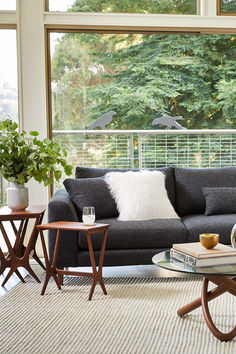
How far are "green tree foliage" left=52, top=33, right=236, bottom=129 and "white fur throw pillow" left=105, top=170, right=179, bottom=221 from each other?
52.5 inches

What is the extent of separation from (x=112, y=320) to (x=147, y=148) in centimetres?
337

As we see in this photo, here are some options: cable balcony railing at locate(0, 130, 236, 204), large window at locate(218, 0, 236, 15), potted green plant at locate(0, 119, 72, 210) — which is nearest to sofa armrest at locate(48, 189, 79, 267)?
potted green plant at locate(0, 119, 72, 210)

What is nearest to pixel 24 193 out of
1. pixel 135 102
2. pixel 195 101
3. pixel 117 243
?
pixel 117 243

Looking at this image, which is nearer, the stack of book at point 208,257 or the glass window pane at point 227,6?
the stack of book at point 208,257

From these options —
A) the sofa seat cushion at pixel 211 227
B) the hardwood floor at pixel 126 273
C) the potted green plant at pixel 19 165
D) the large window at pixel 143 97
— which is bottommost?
the hardwood floor at pixel 126 273

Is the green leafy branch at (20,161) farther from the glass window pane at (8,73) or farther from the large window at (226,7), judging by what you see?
the large window at (226,7)

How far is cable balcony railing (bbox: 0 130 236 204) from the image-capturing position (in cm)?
538

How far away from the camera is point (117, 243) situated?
373 centimetres

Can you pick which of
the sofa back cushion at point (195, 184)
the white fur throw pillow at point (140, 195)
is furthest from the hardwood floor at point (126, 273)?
the sofa back cushion at point (195, 184)

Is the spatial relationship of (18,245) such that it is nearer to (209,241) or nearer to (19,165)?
(19,165)

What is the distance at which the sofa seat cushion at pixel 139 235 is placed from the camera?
3.72 meters

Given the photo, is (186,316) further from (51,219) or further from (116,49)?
(116,49)

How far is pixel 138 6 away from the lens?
4.98m

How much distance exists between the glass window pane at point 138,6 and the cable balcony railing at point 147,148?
49.1 inches
